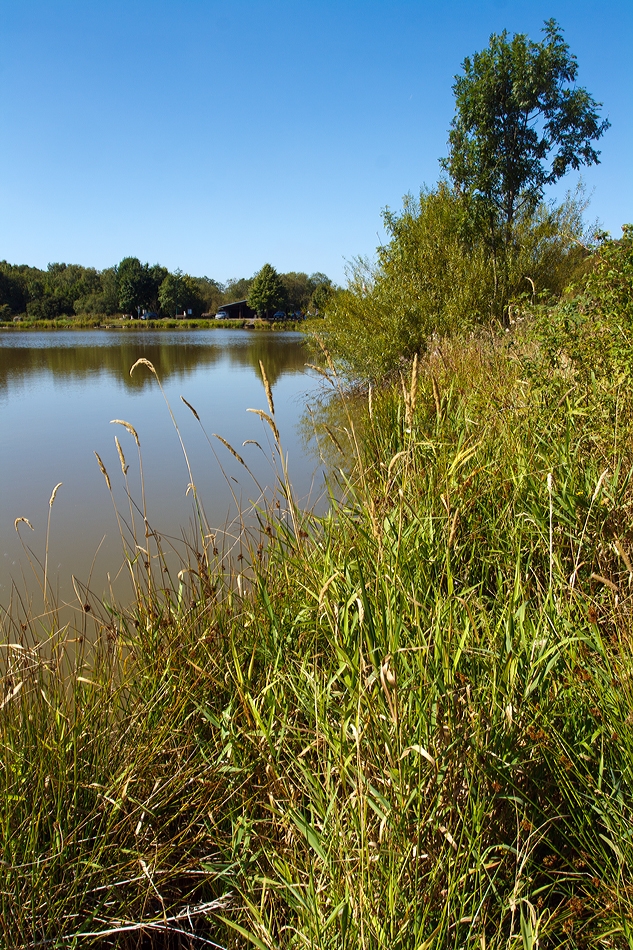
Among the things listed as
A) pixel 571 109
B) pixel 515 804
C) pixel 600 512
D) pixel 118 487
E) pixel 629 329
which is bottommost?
pixel 118 487

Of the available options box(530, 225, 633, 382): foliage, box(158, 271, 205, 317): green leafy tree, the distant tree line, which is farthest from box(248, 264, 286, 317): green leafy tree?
box(530, 225, 633, 382): foliage

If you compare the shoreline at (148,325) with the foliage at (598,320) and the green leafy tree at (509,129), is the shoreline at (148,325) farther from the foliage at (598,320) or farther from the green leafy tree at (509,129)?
the foliage at (598,320)

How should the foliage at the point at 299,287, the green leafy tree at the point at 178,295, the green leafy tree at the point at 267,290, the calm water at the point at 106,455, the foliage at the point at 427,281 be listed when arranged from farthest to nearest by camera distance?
the foliage at the point at 299,287 → the green leafy tree at the point at 178,295 → the green leafy tree at the point at 267,290 → the foliage at the point at 427,281 → the calm water at the point at 106,455

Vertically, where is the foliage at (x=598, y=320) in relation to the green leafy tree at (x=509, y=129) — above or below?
below

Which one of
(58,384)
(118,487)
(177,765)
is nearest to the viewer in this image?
(177,765)

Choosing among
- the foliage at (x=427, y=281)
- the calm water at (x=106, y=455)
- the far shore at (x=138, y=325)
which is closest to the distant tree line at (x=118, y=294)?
the far shore at (x=138, y=325)

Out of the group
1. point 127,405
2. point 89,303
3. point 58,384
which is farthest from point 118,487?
point 89,303

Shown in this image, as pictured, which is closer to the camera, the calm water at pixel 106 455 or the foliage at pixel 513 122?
the calm water at pixel 106 455

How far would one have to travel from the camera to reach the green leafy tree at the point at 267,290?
68.6m

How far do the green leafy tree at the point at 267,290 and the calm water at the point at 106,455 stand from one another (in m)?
52.2

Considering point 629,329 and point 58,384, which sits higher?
point 629,329

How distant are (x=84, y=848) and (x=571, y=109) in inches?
612

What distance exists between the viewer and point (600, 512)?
233 cm

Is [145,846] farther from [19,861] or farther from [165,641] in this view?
[165,641]
